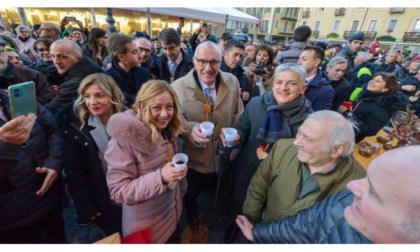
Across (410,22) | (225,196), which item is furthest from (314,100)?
(410,22)

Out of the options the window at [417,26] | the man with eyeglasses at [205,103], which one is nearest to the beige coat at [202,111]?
the man with eyeglasses at [205,103]

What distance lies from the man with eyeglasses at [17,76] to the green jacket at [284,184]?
2.64 metres

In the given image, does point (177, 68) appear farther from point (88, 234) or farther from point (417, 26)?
point (417, 26)

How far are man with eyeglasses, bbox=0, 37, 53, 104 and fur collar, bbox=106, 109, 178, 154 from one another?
1344 millimetres

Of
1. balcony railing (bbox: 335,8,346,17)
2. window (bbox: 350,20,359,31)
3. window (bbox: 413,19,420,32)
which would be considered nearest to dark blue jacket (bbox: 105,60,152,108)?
window (bbox: 413,19,420,32)

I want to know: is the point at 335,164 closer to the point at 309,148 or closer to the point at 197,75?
the point at 309,148

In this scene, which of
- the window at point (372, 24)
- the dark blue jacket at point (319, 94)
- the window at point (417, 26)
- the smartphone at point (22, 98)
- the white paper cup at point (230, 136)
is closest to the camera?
the smartphone at point (22, 98)

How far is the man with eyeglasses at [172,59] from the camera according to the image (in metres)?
3.72

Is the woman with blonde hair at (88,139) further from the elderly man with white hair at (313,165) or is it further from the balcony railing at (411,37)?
the balcony railing at (411,37)

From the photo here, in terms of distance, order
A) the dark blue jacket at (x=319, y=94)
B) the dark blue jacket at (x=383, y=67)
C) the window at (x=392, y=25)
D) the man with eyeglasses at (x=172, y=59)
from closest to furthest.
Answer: the dark blue jacket at (x=319, y=94), the man with eyeglasses at (x=172, y=59), the dark blue jacket at (x=383, y=67), the window at (x=392, y=25)

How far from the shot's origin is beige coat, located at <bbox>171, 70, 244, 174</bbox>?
2.39m

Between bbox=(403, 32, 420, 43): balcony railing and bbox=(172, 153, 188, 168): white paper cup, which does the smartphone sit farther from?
bbox=(403, 32, 420, 43): balcony railing

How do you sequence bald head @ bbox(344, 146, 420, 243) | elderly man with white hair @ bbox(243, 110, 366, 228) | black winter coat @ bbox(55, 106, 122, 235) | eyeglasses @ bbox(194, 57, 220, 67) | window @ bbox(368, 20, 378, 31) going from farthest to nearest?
1. window @ bbox(368, 20, 378, 31)
2. eyeglasses @ bbox(194, 57, 220, 67)
3. black winter coat @ bbox(55, 106, 122, 235)
4. elderly man with white hair @ bbox(243, 110, 366, 228)
5. bald head @ bbox(344, 146, 420, 243)

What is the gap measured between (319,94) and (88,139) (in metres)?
2.87
